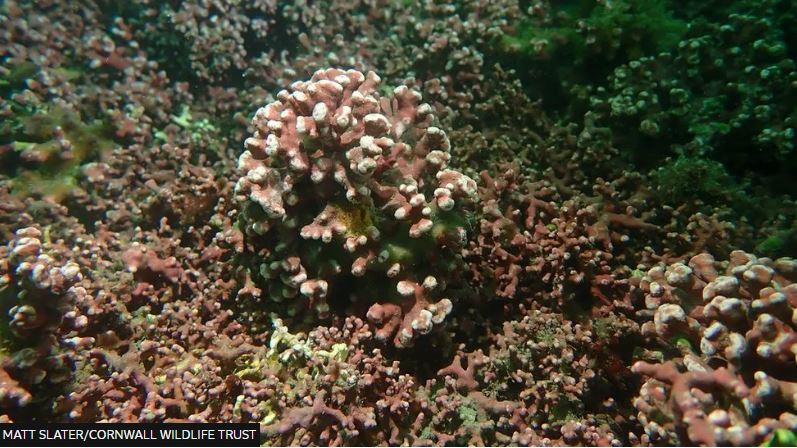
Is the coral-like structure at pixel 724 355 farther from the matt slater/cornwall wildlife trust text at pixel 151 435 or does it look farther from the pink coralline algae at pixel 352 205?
the matt slater/cornwall wildlife trust text at pixel 151 435

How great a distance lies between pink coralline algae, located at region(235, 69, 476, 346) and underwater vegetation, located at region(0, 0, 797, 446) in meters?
0.02

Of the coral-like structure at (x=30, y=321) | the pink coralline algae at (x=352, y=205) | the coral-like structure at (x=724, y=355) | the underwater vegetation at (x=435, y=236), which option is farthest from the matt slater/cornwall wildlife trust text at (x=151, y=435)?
the coral-like structure at (x=724, y=355)

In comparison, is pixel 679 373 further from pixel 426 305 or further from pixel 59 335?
pixel 59 335

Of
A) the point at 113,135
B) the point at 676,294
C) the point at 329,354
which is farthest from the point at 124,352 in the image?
the point at 676,294

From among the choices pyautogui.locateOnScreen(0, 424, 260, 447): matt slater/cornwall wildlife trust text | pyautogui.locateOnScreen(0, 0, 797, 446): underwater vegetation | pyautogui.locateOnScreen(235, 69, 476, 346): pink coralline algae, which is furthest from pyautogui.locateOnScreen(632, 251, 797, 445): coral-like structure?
pyautogui.locateOnScreen(0, 424, 260, 447): matt slater/cornwall wildlife trust text

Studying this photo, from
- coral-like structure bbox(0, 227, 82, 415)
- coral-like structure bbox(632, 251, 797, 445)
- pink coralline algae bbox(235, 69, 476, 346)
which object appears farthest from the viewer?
pink coralline algae bbox(235, 69, 476, 346)

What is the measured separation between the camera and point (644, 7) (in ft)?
16.0

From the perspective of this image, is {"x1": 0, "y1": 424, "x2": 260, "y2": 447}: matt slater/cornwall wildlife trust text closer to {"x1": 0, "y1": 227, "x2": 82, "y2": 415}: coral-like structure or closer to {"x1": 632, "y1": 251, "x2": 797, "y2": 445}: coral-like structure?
{"x1": 0, "y1": 227, "x2": 82, "y2": 415}: coral-like structure

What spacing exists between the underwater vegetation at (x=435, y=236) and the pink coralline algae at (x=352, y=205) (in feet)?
0.07

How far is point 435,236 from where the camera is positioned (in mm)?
3531

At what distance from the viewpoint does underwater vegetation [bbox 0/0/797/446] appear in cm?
314

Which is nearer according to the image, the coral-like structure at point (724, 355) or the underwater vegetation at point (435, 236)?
the coral-like structure at point (724, 355)

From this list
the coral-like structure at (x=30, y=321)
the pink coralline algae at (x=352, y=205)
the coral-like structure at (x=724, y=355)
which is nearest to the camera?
the coral-like structure at (x=724, y=355)

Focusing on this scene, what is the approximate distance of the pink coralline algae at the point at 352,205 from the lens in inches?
133
